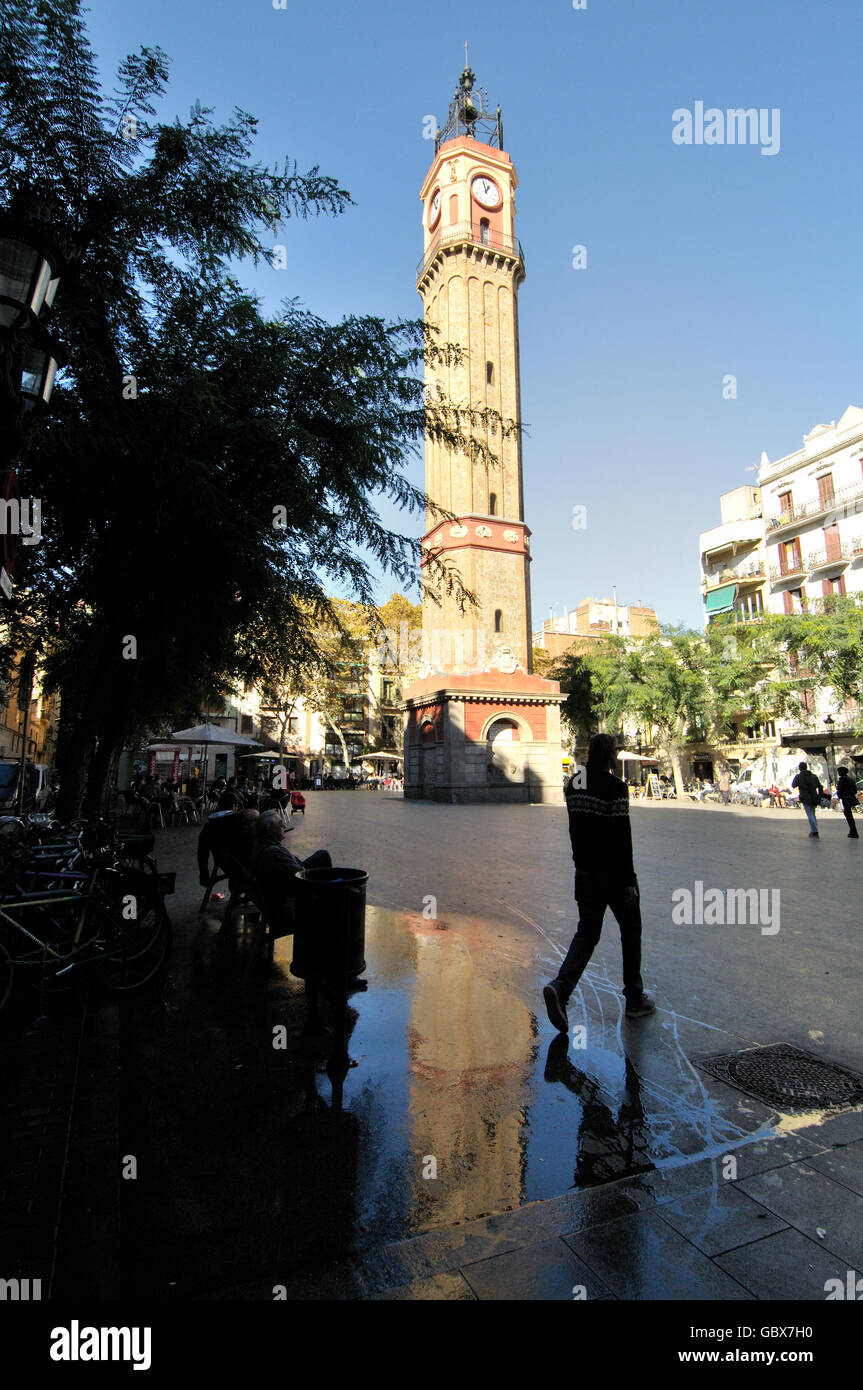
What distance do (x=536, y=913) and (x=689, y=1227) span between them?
5195 millimetres

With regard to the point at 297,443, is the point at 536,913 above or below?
below

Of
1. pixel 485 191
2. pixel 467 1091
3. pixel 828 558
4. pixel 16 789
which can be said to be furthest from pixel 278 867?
pixel 485 191

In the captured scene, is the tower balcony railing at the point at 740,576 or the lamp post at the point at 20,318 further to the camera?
the tower balcony railing at the point at 740,576

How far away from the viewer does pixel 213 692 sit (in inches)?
519

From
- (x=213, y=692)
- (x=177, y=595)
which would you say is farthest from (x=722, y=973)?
(x=213, y=692)

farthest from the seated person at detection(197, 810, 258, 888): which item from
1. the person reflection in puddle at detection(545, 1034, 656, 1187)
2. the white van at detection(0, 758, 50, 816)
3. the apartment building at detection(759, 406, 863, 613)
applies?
the apartment building at detection(759, 406, 863, 613)

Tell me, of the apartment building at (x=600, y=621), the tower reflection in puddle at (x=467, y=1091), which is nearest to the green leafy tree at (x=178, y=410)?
the tower reflection in puddle at (x=467, y=1091)

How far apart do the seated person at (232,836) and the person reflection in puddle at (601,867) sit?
3.58 m

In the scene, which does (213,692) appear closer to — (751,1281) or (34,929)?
(34,929)

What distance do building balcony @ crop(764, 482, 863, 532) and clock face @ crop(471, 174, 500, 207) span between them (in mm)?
25195

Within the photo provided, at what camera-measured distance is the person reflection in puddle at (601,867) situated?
172 inches

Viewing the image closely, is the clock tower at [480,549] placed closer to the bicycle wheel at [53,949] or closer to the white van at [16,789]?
the white van at [16,789]

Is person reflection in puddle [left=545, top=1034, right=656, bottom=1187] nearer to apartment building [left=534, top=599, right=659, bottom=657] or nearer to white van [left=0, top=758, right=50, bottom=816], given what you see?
white van [left=0, top=758, right=50, bottom=816]
